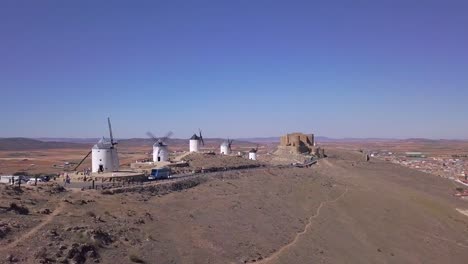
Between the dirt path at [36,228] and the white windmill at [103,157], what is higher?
the white windmill at [103,157]

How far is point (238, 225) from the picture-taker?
30.0m

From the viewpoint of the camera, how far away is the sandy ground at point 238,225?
21.2 meters

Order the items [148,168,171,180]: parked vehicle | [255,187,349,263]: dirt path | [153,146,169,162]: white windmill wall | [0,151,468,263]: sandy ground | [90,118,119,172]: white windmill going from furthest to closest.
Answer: [153,146,169,162]: white windmill wall, [90,118,119,172]: white windmill, [148,168,171,180]: parked vehicle, [255,187,349,263]: dirt path, [0,151,468,263]: sandy ground

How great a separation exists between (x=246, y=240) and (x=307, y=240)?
5.28 meters

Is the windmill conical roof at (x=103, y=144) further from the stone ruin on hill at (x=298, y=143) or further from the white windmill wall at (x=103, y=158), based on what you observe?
the stone ruin on hill at (x=298, y=143)

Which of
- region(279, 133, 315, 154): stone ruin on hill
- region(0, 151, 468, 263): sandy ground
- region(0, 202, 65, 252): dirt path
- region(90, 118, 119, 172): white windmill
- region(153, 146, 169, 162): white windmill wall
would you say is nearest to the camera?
region(0, 202, 65, 252): dirt path

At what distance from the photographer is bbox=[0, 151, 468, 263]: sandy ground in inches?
834

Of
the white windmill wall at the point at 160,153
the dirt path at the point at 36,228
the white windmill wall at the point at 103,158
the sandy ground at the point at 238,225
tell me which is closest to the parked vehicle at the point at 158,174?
the sandy ground at the point at 238,225

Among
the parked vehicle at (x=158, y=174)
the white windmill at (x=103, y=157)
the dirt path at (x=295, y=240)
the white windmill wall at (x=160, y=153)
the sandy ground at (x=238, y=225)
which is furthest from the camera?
the white windmill wall at (x=160, y=153)

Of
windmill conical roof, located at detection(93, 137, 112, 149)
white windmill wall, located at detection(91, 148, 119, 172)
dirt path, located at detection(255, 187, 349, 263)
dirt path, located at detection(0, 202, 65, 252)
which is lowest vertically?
dirt path, located at detection(255, 187, 349, 263)

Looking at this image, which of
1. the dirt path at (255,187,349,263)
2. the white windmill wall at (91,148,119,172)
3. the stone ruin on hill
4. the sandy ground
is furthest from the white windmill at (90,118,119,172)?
the stone ruin on hill

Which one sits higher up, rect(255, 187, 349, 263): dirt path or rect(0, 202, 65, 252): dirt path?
rect(0, 202, 65, 252): dirt path

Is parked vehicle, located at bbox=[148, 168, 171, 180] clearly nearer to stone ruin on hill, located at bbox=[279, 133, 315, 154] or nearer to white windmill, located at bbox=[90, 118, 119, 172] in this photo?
white windmill, located at bbox=[90, 118, 119, 172]

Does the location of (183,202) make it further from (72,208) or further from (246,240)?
(72,208)
